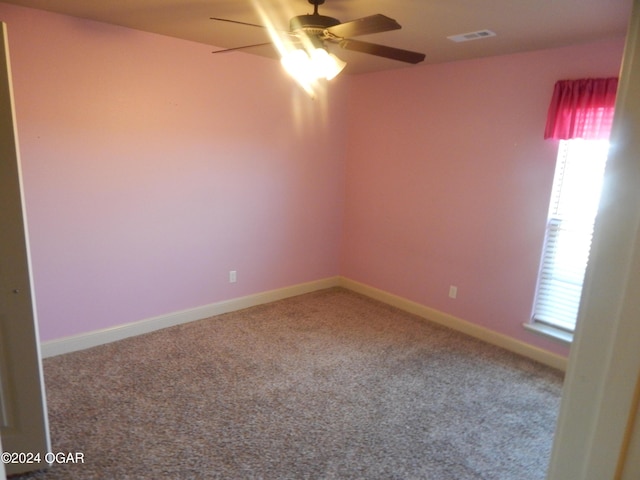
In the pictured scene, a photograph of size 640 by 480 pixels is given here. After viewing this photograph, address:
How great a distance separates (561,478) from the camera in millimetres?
485

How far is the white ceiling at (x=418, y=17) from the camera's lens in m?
2.29

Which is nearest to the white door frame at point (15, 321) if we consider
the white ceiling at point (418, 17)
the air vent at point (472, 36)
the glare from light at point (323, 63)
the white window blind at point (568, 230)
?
the white ceiling at point (418, 17)

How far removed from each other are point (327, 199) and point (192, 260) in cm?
172

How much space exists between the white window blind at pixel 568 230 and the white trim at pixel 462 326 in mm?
268

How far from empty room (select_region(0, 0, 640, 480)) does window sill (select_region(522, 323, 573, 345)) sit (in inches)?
0.8

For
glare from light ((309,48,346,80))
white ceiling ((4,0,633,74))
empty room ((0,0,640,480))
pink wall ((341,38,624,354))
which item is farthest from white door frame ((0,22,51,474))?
pink wall ((341,38,624,354))

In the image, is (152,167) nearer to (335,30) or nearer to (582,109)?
(335,30)

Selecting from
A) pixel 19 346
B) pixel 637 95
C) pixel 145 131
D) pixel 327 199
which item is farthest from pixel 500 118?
pixel 19 346

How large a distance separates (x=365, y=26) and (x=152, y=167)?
2296 millimetres

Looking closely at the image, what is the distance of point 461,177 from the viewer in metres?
3.81

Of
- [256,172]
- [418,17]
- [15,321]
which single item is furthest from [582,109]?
[15,321]

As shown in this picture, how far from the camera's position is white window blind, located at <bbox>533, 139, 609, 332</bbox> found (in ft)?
10.2

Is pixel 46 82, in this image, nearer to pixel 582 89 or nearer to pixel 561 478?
pixel 561 478

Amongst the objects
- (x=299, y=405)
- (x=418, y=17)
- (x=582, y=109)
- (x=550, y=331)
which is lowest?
(x=299, y=405)
